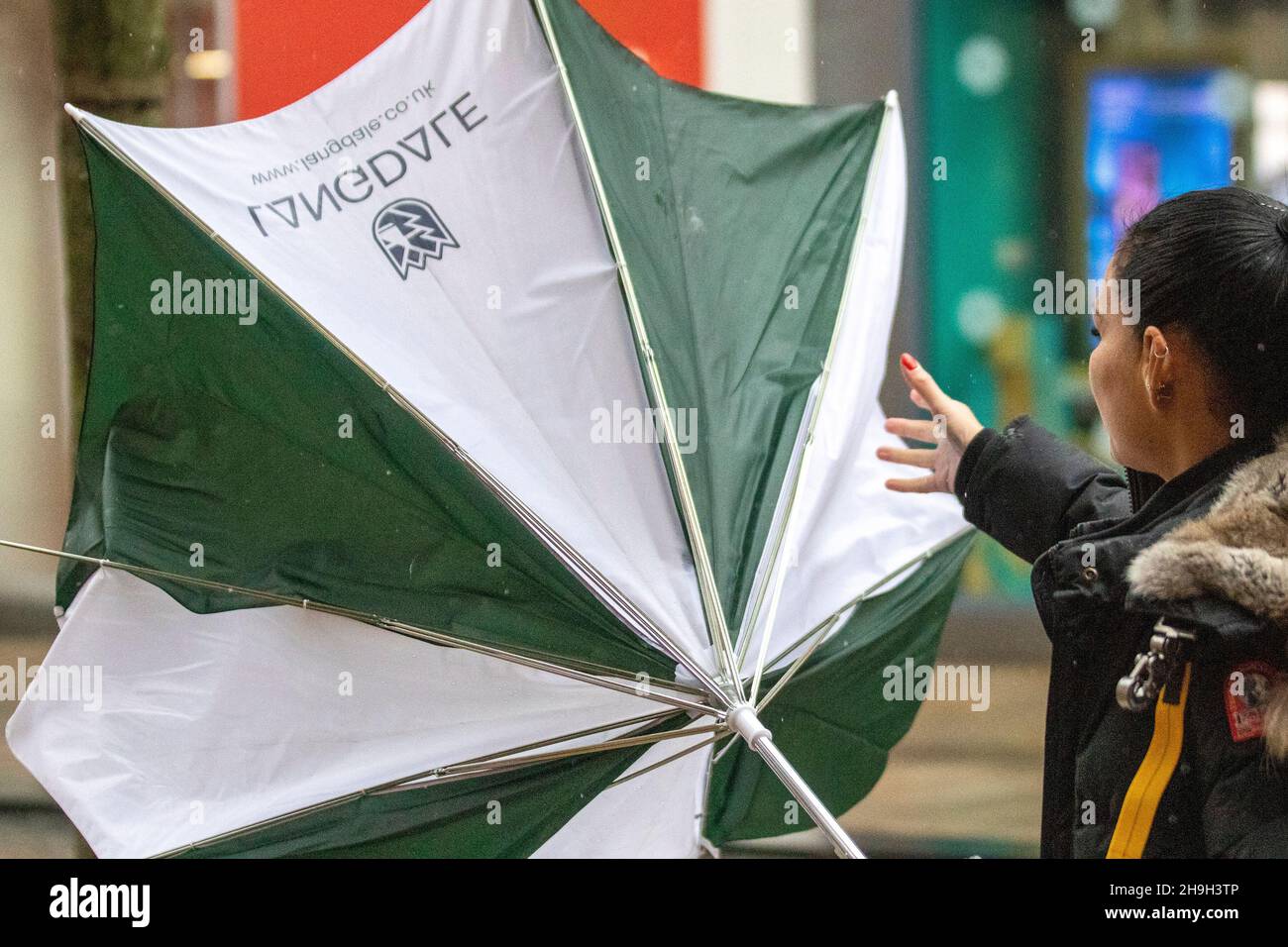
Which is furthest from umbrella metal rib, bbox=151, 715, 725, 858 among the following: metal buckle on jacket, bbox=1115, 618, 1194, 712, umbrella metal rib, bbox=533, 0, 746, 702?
metal buckle on jacket, bbox=1115, 618, 1194, 712

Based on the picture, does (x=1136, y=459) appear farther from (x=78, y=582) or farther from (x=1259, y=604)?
(x=78, y=582)

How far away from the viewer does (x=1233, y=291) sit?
152cm

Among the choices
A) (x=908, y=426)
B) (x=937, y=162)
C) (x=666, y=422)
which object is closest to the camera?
(x=666, y=422)

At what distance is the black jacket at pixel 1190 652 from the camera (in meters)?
1.39

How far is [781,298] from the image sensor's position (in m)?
2.45

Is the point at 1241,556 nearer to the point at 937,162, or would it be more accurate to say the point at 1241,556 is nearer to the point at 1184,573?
the point at 1184,573

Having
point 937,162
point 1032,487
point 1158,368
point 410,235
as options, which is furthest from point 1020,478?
point 937,162

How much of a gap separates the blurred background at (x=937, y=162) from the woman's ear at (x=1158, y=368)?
201 centimetres

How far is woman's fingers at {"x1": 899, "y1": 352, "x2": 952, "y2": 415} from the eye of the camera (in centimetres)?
216

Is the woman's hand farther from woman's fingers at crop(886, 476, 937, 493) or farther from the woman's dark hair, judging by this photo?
the woman's dark hair

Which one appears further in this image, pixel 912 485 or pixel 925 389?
pixel 912 485

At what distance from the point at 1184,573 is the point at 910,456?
0.95 metres
